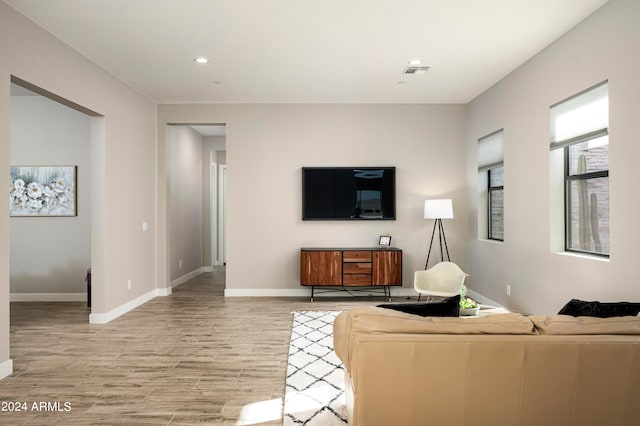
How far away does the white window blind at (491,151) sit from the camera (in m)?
5.32

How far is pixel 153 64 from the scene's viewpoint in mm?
4711

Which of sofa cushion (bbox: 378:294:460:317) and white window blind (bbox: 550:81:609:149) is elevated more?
white window blind (bbox: 550:81:609:149)

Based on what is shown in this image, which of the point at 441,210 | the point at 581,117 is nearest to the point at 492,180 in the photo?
the point at 441,210

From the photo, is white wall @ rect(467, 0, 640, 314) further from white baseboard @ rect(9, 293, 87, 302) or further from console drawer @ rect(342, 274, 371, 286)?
white baseboard @ rect(9, 293, 87, 302)

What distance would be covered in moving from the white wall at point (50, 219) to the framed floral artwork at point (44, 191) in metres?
0.08

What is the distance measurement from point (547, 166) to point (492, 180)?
1.66 metres

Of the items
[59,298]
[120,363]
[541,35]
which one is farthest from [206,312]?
[541,35]

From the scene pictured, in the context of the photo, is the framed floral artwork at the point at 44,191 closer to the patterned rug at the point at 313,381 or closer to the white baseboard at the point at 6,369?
the white baseboard at the point at 6,369

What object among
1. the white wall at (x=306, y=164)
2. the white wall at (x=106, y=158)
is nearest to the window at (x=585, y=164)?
the white wall at (x=306, y=164)

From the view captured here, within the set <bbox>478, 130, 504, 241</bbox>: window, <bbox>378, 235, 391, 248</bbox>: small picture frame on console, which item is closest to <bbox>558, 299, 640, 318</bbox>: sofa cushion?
<bbox>478, 130, 504, 241</bbox>: window

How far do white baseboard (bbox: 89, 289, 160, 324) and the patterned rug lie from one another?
7.26 feet

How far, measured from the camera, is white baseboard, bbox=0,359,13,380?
3161 mm

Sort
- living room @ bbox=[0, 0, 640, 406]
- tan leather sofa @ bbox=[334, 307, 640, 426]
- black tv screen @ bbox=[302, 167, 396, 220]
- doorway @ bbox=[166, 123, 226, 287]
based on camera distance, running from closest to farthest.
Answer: tan leather sofa @ bbox=[334, 307, 640, 426] < living room @ bbox=[0, 0, 640, 406] < black tv screen @ bbox=[302, 167, 396, 220] < doorway @ bbox=[166, 123, 226, 287]

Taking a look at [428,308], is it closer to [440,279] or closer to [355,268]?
[440,279]
